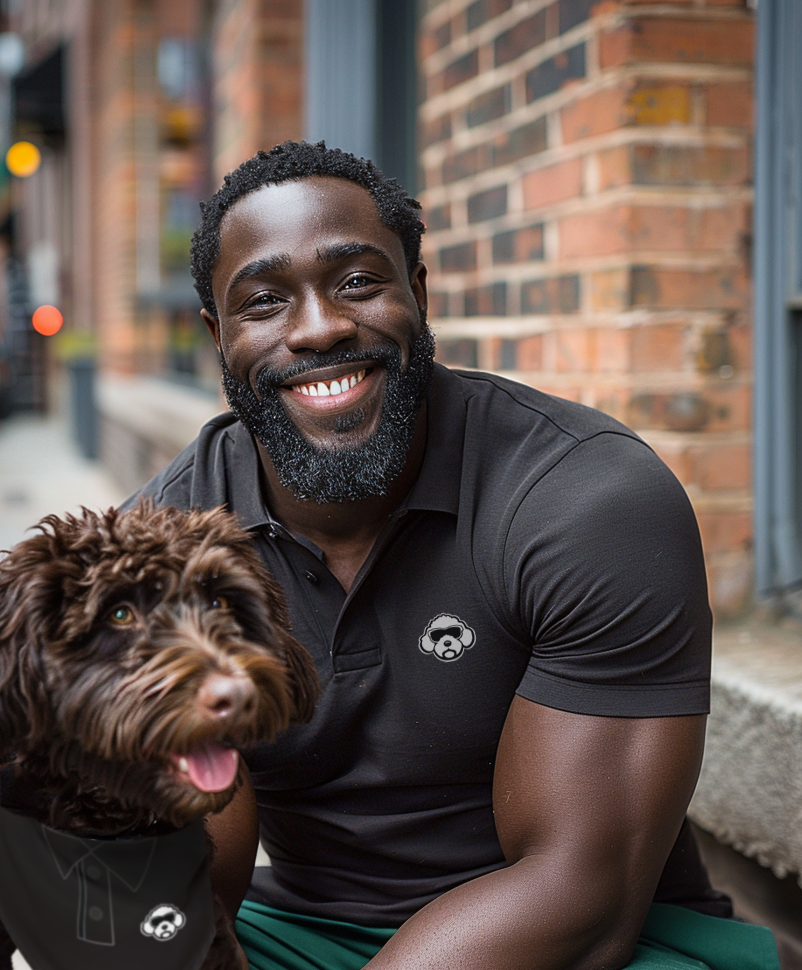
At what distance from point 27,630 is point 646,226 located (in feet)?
6.64

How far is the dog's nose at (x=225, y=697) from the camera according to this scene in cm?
138

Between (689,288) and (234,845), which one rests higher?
(689,288)

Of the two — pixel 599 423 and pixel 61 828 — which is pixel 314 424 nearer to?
pixel 599 423

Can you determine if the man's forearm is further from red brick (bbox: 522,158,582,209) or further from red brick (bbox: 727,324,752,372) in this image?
red brick (bbox: 522,158,582,209)

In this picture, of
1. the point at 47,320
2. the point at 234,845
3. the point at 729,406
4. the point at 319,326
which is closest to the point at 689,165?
the point at 729,406

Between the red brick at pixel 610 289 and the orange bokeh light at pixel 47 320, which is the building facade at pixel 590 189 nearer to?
the red brick at pixel 610 289

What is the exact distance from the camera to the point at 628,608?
76.9 inches

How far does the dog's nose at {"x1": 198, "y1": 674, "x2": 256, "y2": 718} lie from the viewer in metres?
1.38

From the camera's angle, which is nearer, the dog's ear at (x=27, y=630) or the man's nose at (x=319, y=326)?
the dog's ear at (x=27, y=630)

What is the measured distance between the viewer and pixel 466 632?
2092 mm

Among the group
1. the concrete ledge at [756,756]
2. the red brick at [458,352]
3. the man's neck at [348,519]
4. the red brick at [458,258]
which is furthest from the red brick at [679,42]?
the concrete ledge at [756,756]

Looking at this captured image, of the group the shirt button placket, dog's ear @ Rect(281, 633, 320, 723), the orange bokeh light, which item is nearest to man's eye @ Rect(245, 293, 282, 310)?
dog's ear @ Rect(281, 633, 320, 723)

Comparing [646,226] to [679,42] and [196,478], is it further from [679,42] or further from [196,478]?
[196,478]

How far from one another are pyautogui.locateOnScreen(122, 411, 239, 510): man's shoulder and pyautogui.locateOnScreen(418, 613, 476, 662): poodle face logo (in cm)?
52
